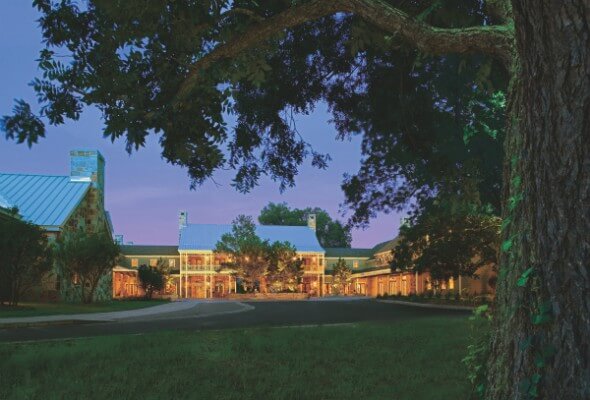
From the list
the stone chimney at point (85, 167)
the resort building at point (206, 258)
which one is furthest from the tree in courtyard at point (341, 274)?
the stone chimney at point (85, 167)

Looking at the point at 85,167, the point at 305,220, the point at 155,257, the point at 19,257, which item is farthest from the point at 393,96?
the point at 305,220

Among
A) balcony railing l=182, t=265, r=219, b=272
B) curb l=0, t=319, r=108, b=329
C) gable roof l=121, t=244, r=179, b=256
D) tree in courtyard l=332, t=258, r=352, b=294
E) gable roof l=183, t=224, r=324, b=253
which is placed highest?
→ gable roof l=183, t=224, r=324, b=253

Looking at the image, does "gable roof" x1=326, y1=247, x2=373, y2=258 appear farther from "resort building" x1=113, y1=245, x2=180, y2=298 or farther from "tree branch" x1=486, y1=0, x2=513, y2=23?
"tree branch" x1=486, y1=0, x2=513, y2=23

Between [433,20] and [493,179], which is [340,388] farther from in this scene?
[493,179]

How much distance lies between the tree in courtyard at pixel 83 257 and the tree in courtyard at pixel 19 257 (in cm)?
293

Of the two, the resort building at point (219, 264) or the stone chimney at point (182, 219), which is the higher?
the stone chimney at point (182, 219)

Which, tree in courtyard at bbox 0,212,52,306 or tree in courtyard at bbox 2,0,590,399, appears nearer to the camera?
tree in courtyard at bbox 2,0,590,399

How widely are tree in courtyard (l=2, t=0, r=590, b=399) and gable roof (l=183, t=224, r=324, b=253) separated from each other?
56.5 meters

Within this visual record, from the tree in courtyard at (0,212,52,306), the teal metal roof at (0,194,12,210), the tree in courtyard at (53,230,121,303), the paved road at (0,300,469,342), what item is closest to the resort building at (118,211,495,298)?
the tree in courtyard at (53,230,121,303)

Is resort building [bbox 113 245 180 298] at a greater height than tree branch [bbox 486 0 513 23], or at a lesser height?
lesser

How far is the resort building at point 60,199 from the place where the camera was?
30.3 meters

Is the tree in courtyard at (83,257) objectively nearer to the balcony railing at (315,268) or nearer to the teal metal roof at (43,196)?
the teal metal roof at (43,196)

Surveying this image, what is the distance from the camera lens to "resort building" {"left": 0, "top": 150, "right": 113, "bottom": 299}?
30.3 meters

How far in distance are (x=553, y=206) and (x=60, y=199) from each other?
3498 cm
